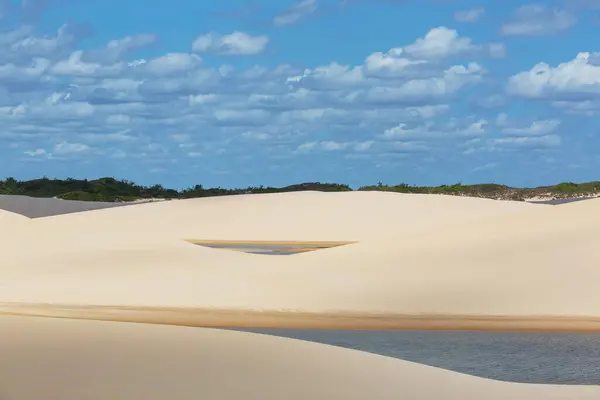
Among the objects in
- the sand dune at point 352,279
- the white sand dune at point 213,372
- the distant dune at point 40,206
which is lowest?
the white sand dune at point 213,372

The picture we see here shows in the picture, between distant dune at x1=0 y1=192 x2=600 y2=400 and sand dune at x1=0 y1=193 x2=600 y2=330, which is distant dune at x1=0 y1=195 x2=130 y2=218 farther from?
sand dune at x1=0 y1=193 x2=600 y2=330

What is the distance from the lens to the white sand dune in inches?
424

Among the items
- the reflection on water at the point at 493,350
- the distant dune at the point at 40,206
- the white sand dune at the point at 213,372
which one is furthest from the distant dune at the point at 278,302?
the distant dune at the point at 40,206

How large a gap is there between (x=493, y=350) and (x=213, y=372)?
4.88 meters

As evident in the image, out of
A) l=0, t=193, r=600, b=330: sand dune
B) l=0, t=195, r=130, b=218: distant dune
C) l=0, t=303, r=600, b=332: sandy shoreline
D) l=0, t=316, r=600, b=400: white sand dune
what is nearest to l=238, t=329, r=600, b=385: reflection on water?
l=0, t=303, r=600, b=332: sandy shoreline

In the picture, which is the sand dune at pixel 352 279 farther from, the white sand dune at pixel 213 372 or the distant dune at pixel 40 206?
the distant dune at pixel 40 206

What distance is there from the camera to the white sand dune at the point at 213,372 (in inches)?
424

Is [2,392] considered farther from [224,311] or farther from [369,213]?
[369,213]

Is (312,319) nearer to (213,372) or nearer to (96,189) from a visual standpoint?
(213,372)

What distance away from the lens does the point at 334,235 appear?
48.2 metres

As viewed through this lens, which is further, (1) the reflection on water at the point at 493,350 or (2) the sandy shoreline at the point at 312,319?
(2) the sandy shoreline at the point at 312,319

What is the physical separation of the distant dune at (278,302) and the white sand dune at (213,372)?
0.10ft

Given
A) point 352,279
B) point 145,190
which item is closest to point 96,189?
point 145,190

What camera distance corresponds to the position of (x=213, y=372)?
11.9m
